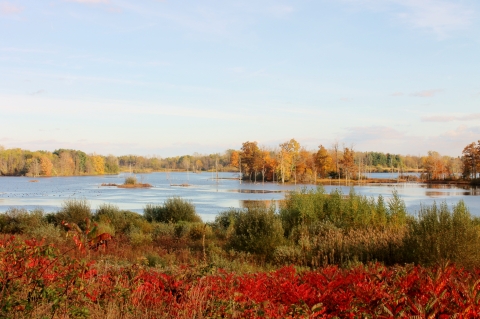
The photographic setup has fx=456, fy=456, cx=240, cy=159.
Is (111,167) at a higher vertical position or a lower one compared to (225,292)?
higher

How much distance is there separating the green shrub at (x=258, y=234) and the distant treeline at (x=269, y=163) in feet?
193

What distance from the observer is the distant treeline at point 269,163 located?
8925 centimetres

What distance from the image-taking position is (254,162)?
101375 mm

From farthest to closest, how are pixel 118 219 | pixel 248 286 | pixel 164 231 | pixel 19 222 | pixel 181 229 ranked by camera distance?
pixel 118 219, pixel 19 222, pixel 181 229, pixel 164 231, pixel 248 286

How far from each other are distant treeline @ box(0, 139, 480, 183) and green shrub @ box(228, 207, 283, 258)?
58.9 m

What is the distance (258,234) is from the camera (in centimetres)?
1265

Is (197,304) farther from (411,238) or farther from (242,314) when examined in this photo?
(411,238)

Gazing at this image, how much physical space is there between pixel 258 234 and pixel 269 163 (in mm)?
89066

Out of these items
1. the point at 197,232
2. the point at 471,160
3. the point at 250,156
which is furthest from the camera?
the point at 250,156

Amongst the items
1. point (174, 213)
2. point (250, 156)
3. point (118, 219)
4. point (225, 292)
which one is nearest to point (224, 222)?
point (174, 213)

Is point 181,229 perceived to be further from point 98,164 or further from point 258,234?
point 98,164

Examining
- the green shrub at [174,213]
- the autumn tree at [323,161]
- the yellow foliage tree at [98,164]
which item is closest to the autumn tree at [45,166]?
the yellow foliage tree at [98,164]

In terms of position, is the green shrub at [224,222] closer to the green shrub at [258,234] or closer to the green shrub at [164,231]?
the green shrub at [164,231]

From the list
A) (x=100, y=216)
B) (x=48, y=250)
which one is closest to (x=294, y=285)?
(x=48, y=250)
